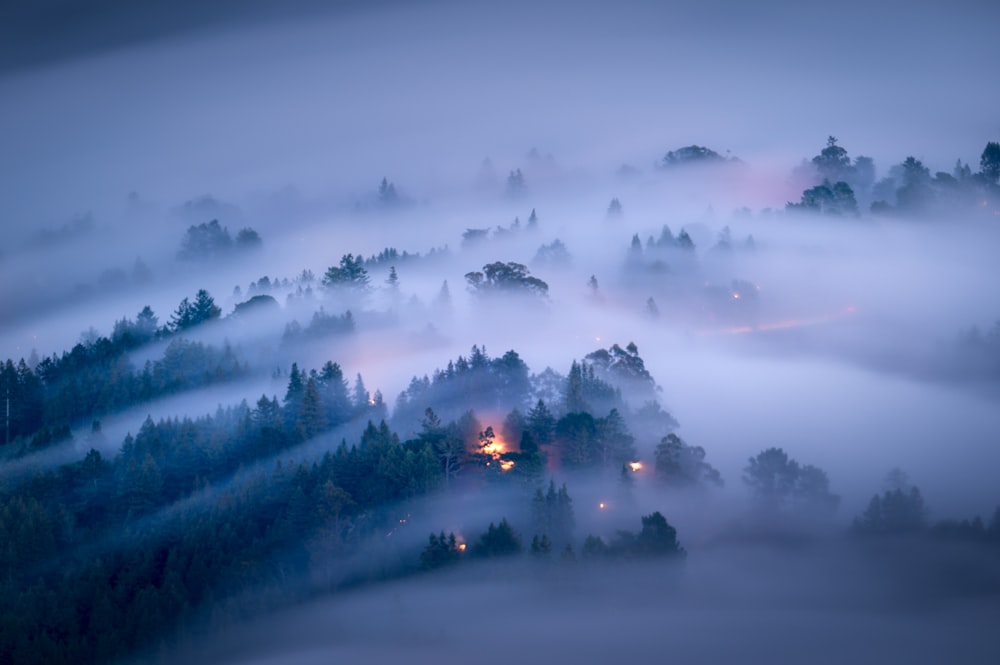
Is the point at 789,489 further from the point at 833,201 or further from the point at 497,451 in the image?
the point at 833,201

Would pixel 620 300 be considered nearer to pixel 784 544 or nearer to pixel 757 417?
pixel 757 417

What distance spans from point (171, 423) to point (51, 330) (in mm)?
52952

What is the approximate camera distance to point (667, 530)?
68750mm

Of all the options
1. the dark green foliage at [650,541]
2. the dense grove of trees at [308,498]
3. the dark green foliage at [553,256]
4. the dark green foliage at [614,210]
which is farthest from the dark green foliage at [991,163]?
the dark green foliage at [650,541]

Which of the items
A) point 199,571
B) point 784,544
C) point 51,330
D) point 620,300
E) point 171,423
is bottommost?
point 784,544

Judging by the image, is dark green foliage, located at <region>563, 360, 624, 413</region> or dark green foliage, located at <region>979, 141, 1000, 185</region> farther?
dark green foliage, located at <region>979, 141, 1000, 185</region>

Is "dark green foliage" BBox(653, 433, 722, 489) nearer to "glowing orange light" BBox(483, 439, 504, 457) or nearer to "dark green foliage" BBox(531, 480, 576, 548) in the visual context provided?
"dark green foliage" BBox(531, 480, 576, 548)

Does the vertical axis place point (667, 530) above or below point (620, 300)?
below

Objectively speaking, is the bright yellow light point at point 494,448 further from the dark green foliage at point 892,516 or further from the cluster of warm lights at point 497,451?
the dark green foliage at point 892,516

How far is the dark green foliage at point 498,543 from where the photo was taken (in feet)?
218

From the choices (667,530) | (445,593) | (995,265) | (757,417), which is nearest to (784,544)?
(667,530)

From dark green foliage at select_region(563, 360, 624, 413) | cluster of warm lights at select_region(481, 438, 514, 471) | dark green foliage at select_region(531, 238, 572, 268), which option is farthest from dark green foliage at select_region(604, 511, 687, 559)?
dark green foliage at select_region(531, 238, 572, 268)

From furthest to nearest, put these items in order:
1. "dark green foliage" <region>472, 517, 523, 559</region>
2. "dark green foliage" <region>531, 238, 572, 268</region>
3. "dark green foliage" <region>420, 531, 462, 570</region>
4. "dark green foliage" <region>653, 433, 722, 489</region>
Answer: "dark green foliage" <region>531, 238, 572, 268</region>, "dark green foliage" <region>653, 433, 722, 489</region>, "dark green foliage" <region>472, 517, 523, 559</region>, "dark green foliage" <region>420, 531, 462, 570</region>

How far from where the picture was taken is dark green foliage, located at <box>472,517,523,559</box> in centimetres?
6650
